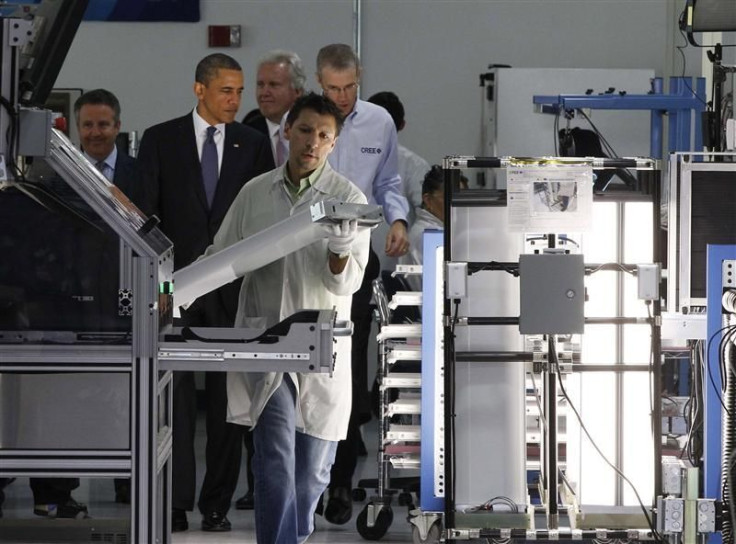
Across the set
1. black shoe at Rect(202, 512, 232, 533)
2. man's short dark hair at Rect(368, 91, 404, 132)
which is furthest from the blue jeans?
man's short dark hair at Rect(368, 91, 404, 132)

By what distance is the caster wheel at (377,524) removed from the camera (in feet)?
17.0

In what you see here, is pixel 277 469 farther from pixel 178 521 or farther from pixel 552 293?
pixel 178 521

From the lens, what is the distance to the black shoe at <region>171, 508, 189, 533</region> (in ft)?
17.5

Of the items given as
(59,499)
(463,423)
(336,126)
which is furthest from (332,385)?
(59,499)

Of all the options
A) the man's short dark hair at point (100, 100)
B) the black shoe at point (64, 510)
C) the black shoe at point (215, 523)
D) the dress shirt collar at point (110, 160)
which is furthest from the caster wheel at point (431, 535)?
the man's short dark hair at point (100, 100)

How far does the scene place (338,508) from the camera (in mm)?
5469

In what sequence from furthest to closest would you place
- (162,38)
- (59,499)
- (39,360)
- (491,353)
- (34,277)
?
(162,38) < (59,499) < (491,353) < (34,277) < (39,360)

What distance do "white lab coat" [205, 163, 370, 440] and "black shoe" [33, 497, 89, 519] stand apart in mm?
1503

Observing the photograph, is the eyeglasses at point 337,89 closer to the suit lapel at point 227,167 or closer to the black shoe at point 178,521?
the suit lapel at point 227,167

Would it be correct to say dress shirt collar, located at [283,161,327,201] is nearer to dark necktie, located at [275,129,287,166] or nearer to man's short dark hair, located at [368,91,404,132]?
dark necktie, located at [275,129,287,166]

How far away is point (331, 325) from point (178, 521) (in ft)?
6.76

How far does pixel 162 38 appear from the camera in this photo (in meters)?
8.89

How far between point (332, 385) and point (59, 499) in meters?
1.78

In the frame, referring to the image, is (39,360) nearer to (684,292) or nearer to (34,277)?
(34,277)
